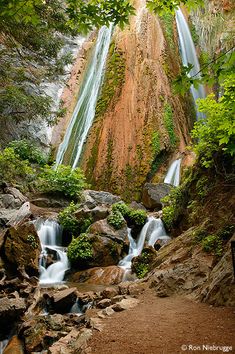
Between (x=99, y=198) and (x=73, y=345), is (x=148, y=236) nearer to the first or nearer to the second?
(x=99, y=198)

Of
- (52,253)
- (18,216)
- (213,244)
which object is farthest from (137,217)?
(213,244)

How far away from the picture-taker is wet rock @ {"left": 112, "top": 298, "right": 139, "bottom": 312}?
5992 mm

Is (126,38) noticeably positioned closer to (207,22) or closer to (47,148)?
(207,22)

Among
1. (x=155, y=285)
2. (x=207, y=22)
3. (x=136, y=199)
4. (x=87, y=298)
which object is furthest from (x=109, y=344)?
(x=207, y=22)

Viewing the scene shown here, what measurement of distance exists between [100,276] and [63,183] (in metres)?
7.95

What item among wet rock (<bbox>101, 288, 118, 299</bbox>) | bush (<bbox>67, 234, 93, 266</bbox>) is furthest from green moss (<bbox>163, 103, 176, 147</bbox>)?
wet rock (<bbox>101, 288, 118, 299</bbox>)

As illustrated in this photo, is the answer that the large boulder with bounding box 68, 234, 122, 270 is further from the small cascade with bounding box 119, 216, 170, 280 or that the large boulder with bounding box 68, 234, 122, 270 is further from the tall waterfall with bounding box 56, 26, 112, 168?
the tall waterfall with bounding box 56, 26, 112, 168

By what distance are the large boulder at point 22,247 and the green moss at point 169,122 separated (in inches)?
486

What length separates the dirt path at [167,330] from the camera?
386cm

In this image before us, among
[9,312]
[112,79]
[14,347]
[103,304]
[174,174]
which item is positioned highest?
[112,79]

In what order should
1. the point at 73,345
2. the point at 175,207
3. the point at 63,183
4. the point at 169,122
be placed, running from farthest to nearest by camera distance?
the point at 169,122
the point at 63,183
the point at 175,207
the point at 73,345

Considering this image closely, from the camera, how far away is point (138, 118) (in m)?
21.3

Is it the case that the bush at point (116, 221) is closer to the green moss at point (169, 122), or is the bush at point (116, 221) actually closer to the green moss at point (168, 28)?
the green moss at point (169, 122)

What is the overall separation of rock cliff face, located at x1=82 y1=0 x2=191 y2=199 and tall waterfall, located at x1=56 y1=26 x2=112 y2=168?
86 centimetres
